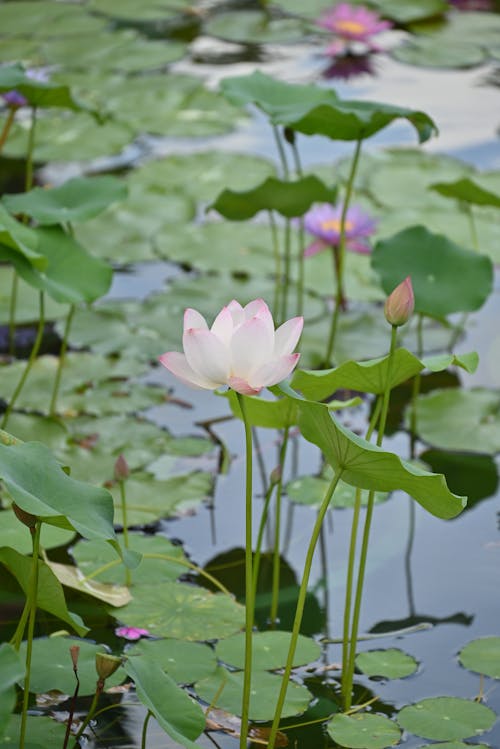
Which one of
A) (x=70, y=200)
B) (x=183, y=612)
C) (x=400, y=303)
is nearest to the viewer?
(x=400, y=303)

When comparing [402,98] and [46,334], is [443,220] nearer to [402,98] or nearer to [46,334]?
[402,98]

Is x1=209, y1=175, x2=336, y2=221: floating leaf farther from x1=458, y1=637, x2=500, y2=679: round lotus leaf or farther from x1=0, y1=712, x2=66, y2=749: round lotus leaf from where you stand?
x1=0, y1=712, x2=66, y2=749: round lotus leaf

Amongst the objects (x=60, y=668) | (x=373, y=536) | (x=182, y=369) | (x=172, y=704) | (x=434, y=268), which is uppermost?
(x=182, y=369)

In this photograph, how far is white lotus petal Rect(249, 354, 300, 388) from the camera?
110 centimetres

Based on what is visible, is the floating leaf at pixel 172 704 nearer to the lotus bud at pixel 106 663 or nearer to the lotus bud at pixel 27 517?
the lotus bud at pixel 106 663

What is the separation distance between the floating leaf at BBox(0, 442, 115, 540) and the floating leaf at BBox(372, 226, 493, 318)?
2.76 feet

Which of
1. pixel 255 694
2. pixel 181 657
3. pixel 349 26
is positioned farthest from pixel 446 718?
pixel 349 26

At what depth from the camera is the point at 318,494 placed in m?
1.91

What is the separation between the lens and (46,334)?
2.42 m

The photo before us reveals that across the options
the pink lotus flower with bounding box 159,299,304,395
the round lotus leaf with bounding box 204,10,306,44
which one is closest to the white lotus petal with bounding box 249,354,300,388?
the pink lotus flower with bounding box 159,299,304,395

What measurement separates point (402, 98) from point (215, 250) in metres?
1.05

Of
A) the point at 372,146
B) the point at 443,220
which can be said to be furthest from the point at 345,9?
the point at 443,220

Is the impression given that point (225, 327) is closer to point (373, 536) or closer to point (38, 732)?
point (38, 732)

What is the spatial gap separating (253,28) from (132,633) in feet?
9.50
